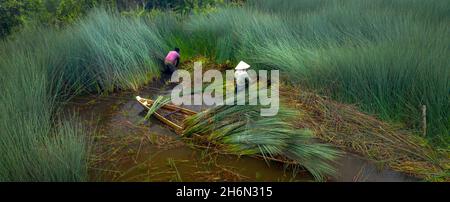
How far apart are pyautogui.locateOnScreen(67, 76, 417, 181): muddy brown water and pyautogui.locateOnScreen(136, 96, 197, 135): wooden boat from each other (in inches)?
2.7

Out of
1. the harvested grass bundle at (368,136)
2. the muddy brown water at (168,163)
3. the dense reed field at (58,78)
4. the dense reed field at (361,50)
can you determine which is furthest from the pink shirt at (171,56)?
the harvested grass bundle at (368,136)

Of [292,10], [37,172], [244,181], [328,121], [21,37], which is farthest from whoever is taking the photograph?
[292,10]

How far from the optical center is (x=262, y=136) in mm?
3246

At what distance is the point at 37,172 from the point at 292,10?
615 cm

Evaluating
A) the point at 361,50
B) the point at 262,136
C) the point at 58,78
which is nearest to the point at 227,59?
the point at 361,50

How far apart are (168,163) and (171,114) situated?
969 mm

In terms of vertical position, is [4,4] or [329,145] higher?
[4,4]

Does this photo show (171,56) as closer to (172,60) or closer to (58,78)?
(172,60)

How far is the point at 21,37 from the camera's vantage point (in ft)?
16.4

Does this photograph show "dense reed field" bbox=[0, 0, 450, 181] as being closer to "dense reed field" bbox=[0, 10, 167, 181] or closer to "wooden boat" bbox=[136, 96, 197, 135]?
"dense reed field" bbox=[0, 10, 167, 181]

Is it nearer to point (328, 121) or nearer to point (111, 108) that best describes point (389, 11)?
point (328, 121)

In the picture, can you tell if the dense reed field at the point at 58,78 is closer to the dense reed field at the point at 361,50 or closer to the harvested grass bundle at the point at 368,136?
the dense reed field at the point at 361,50

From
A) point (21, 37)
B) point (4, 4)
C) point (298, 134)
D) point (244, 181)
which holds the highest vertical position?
point (4, 4)
